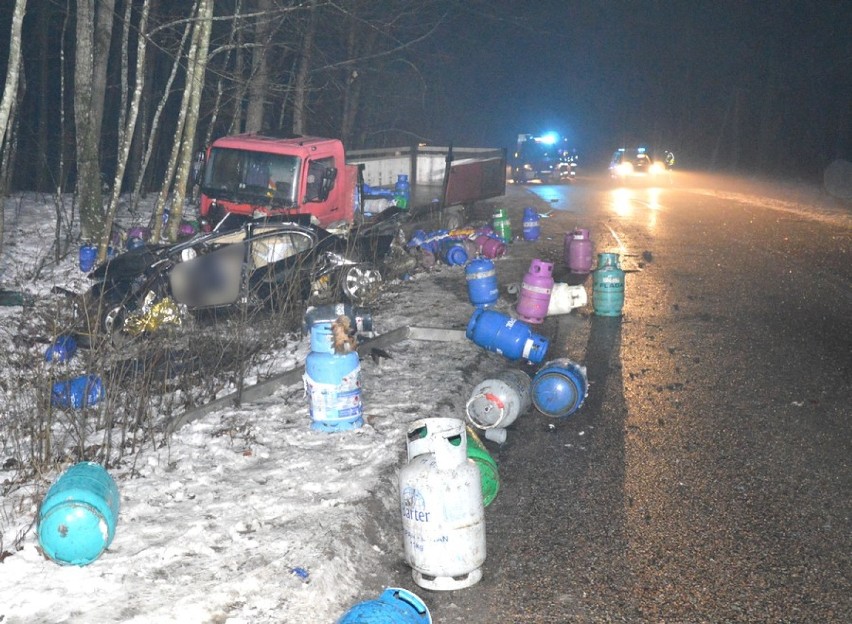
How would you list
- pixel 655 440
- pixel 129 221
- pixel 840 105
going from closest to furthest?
pixel 655 440
pixel 129 221
pixel 840 105

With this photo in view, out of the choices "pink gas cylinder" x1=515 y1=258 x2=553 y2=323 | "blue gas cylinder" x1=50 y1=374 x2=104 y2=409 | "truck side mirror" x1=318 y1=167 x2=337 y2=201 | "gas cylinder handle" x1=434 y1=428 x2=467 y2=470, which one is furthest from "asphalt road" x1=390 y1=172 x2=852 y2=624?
"truck side mirror" x1=318 y1=167 x2=337 y2=201

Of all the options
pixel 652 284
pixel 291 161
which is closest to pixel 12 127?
pixel 291 161

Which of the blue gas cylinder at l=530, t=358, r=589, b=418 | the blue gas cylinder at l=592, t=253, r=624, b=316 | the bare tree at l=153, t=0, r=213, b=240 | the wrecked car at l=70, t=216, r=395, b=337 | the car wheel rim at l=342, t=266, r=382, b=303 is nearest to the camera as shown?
the blue gas cylinder at l=530, t=358, r=589, b=418

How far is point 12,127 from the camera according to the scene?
15.0m

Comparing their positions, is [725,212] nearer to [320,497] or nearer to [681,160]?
[320,497]

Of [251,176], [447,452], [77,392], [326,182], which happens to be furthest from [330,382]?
[251,176]

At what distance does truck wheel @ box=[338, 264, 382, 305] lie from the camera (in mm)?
10014

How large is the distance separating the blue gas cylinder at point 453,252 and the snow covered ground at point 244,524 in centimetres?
638

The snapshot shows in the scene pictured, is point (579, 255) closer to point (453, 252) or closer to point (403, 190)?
point (453, 252)

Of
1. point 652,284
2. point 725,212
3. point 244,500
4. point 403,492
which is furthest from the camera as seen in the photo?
point 725,212

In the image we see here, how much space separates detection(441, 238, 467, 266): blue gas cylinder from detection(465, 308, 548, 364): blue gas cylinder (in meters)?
5.41

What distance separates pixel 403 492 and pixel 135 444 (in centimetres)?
228

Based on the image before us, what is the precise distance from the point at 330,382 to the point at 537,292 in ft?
14.0

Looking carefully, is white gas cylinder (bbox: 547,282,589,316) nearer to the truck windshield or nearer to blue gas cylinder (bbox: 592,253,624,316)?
blue gas cylinder (bbox: 592,253,624,316)
